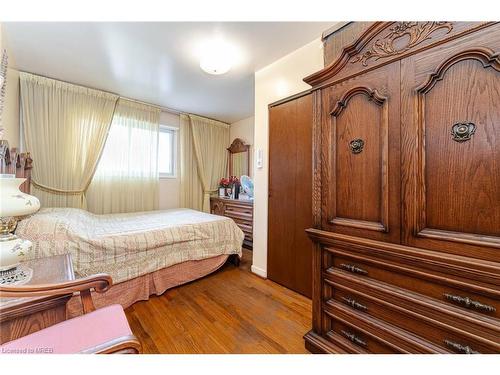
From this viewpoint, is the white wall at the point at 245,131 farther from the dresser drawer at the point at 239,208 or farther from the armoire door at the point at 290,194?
the armoire door at the point at 290,194

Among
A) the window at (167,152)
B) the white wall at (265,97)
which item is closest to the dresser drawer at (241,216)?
the white wall at (265,97)

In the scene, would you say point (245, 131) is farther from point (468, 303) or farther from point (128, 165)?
point (468, 303)

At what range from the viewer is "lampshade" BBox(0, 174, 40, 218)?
921 millimetres

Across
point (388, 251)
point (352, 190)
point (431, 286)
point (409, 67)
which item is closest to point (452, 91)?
point (409, 67)

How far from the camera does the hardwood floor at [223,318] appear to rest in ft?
4.76

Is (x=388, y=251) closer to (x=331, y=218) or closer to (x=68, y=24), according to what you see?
(x=331, y=218)

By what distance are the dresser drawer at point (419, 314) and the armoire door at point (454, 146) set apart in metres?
0.25

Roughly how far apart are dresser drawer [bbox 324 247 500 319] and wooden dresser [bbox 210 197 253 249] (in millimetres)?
2273

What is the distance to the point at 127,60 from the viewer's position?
2.22m

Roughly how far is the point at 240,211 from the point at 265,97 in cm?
188

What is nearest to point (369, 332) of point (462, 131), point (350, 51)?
point (462, 131)

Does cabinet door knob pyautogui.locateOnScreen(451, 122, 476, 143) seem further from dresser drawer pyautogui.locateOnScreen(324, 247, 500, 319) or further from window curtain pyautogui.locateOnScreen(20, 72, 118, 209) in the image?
window curtain pyautogui.locateOnScreen(20, 72, 118, 209)

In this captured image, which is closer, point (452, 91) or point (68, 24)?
point (452, 91)

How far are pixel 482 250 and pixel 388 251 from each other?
31cm
